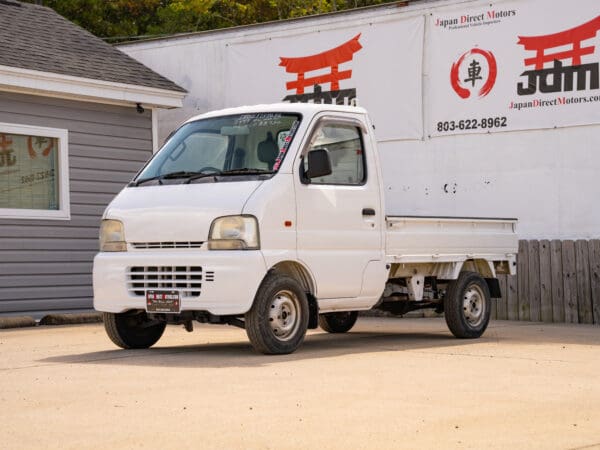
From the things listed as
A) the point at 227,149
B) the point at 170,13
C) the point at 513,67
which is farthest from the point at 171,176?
the point at 170,13

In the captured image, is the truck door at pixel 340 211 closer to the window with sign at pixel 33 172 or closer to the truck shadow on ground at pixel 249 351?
the truck shadow on ground at pixel 249 351

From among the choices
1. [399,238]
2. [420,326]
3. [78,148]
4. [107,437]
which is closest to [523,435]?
[107,437]

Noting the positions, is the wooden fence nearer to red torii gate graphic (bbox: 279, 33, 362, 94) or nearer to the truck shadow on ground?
the truck shadow on ground

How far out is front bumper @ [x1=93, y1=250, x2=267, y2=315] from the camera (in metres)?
10.2

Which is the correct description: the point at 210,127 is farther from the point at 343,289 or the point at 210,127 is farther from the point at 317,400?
the point at 317,400

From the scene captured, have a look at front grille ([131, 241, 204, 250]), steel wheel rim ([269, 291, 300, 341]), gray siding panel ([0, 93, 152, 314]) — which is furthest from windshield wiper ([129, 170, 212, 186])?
gray siding panel ([0, 93, 152, 314])

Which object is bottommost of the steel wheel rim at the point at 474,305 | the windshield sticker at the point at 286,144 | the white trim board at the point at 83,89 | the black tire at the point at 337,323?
Answer: the black tire at the point at 337,323

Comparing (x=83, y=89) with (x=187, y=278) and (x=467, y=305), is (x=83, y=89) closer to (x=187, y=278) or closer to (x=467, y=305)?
(x=467, y=305)

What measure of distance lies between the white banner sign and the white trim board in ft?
4.51

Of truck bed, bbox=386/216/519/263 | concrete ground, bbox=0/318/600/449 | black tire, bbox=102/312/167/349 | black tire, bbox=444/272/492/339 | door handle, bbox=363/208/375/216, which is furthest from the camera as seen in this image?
black tire, bbox=444/272/492/339

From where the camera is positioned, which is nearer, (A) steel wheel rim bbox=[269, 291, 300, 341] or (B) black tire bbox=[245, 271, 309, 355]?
(B) black tire bbox=[245, 271, 309, 355]

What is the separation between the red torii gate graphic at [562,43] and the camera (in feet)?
51.4

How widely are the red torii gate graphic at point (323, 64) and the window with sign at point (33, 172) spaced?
12.9 feet

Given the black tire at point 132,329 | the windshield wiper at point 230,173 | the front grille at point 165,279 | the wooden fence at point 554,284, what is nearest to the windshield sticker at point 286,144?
the windshield wiper at point 230,173
